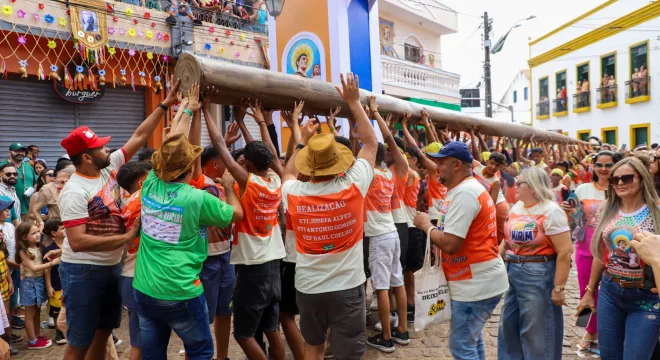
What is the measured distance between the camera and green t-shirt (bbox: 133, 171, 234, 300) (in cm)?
301

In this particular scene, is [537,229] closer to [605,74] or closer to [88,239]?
[88,239]

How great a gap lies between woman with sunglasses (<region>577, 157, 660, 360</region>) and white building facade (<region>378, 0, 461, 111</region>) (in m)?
12.9

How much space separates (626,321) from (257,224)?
8.72 feet

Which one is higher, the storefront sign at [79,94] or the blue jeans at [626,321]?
the storefront sign at [79,94]

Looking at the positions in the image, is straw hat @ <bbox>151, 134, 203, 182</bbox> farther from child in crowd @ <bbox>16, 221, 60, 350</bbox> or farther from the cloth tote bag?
child in crowd @ <bbox>16, 221, 60, 350</bbox>

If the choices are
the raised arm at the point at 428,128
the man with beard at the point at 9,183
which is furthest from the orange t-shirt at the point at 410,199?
the man with beard at the point at 9,183

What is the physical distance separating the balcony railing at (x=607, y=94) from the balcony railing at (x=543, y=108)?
166 inches

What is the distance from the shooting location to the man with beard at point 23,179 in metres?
7.57

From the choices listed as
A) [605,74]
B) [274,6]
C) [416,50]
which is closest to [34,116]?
[274,6]

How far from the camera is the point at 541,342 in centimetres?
371

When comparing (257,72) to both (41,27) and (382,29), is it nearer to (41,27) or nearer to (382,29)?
(41,27)

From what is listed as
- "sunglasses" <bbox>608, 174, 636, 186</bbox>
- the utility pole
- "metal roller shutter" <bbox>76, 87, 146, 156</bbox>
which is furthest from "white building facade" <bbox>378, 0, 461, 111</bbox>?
"sunglasses" <bbox>608, 174, 636, 186</bbox>

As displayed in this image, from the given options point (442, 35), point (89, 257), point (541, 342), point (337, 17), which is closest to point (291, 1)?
point (337, 17)

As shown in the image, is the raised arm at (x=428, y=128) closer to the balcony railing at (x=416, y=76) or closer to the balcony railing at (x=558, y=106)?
the balcony railing at (x=416, y=76)
